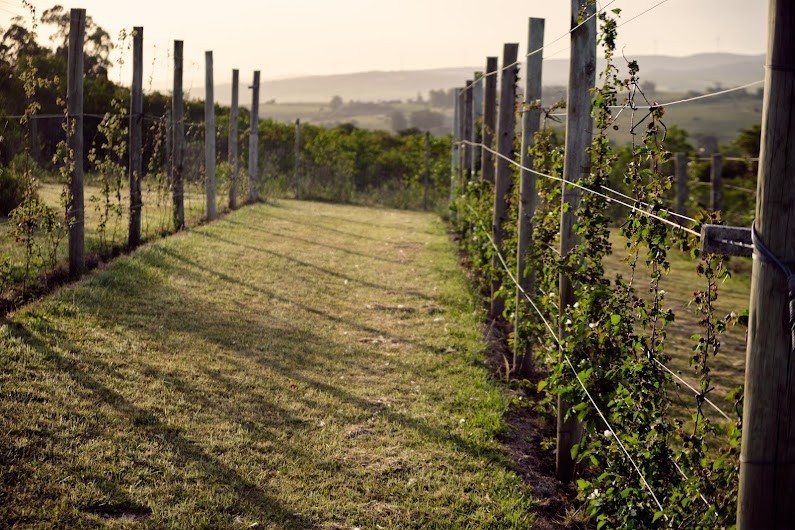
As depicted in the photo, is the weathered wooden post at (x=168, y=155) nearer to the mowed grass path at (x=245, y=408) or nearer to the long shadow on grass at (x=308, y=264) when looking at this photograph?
the long shadow on grass at (x=308, y=264)

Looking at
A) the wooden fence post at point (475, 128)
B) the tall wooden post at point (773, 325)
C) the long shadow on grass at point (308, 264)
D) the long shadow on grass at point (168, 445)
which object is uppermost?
the wooden fence post at point (475, 128)

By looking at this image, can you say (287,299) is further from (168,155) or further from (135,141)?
(168,155)

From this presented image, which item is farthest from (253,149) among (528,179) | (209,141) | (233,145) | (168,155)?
(528,179)

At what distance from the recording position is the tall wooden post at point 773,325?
2072 mm

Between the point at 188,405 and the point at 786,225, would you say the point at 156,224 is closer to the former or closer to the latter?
the point at 188,405

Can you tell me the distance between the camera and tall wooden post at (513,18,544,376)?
6.34 m

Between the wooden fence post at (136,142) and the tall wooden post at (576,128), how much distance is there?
7209mm

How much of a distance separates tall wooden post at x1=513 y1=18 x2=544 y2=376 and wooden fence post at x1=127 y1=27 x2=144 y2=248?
584 cm

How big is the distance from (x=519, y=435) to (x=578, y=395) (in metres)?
1.38

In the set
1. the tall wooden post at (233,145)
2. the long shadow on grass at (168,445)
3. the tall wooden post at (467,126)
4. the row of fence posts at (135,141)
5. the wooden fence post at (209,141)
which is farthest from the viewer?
the tall wooden post at (233,145)

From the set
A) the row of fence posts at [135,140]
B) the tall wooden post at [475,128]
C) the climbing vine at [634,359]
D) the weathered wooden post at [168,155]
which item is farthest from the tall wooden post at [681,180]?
the climbing vine at [634,359]

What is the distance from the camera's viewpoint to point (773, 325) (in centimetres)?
213

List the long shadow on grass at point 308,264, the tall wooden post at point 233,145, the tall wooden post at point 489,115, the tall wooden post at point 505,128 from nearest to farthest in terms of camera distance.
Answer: the tall wooden post at point 505,128, the long shadow on grass at point 308,264, the tall wooden post at point 489,115, the tall wooden post at point 233,145

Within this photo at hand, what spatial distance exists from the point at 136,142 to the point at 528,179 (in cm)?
600
